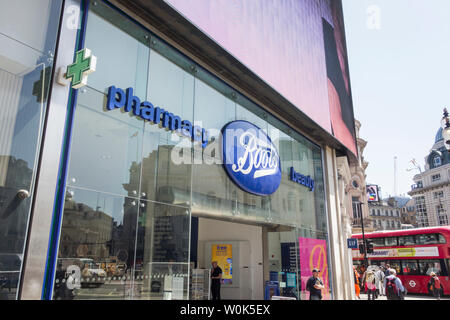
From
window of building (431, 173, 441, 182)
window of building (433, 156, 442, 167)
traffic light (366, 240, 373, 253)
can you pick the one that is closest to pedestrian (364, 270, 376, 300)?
traffic light (366, 240, 373, 253)

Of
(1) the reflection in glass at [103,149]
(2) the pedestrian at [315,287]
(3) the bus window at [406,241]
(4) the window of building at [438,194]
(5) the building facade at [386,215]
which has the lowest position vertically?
(2) the pedestrian at [315,287]

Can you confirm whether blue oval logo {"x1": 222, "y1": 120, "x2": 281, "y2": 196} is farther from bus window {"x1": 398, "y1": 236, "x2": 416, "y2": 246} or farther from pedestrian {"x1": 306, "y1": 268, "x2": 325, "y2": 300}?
bus window {"x1": 398, "y1": 236, "x2": 416, "y2": 246}

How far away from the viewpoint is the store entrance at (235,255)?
1642cm

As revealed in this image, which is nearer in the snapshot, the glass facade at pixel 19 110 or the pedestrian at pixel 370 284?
the glass facade at pixel 19 110

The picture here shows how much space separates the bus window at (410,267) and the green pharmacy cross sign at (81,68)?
26.1 metres

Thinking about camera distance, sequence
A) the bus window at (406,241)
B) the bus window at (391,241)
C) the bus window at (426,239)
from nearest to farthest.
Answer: the bus window at (426,239)
the bus window at (406,241)
the bus window at (391,241)

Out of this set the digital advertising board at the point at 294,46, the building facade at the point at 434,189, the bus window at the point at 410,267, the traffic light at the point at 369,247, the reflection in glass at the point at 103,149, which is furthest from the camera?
the building facade at the point at 434,189

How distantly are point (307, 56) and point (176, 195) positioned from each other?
10.5 m

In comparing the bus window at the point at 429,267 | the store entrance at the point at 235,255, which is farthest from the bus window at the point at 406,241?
the store entrance at the point at 235,255

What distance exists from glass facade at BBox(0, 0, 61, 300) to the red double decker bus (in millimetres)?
23166

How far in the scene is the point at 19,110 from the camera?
6137 mm

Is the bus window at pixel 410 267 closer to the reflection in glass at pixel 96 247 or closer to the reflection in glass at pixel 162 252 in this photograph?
the reflection in glass at pixel 162 252

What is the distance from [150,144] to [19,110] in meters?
3.08

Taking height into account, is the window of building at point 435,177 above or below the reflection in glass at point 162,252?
above
